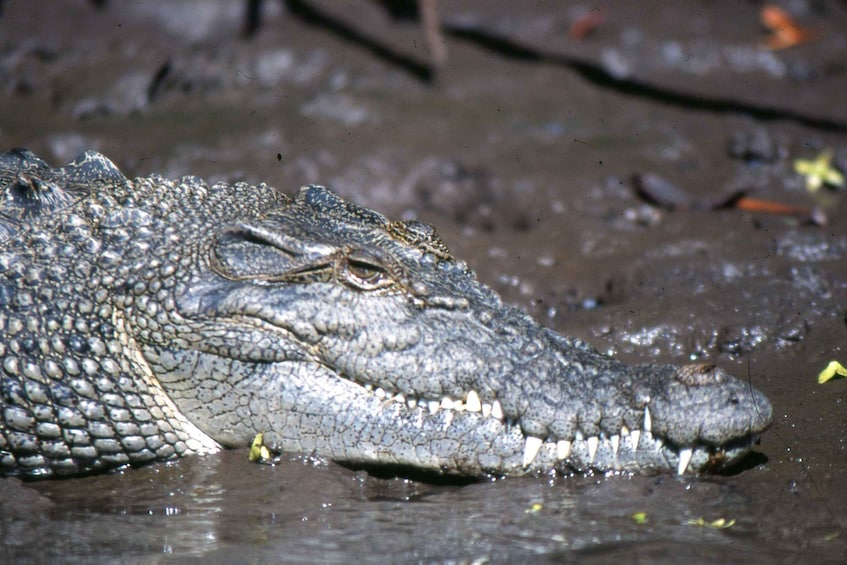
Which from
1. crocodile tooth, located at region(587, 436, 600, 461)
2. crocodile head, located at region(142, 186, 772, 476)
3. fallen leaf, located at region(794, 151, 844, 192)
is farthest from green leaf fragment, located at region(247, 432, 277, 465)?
fallen leaf, located at region(794, 151, 844, 192)

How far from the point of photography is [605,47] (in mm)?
8562

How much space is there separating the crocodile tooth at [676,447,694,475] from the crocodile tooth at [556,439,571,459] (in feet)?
1.36

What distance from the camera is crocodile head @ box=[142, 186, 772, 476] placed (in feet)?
12.2

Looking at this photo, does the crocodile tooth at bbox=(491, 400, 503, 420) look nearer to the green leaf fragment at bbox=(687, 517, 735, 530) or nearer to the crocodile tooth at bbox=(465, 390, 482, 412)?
the crocodile tooth at bbox=(465, 390, 482, 412)

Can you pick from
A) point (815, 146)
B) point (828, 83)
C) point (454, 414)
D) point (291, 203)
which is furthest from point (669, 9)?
point (454, 414)

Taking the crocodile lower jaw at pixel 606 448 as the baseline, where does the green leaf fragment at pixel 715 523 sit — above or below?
below

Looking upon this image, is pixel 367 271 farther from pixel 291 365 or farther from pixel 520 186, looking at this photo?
pixel 520 186

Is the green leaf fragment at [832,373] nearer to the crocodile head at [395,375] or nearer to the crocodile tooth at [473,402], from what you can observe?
the crocodile head at [395,375]

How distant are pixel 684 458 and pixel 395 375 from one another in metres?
1.13

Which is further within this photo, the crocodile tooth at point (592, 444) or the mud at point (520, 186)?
the crocodile tooth at point (592, 444)

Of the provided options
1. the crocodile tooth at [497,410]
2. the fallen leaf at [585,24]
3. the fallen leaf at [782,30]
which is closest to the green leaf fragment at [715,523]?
the crocodile tooth at [497,410]

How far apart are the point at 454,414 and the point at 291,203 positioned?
1.28 m

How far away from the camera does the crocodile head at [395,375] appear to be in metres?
3.73

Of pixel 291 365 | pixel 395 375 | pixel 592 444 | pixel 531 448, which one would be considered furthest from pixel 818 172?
pixel 291 365
